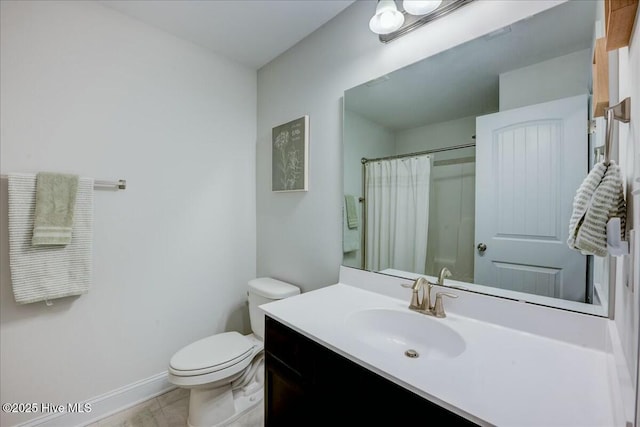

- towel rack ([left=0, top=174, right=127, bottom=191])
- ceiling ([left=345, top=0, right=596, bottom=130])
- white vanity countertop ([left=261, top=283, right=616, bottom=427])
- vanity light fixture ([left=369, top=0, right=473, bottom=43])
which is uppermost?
vanity light fixture ([left=369, top=0, right=473, bottom=43])

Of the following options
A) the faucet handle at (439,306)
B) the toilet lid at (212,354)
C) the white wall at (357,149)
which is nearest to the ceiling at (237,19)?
the white wall at (357,149)

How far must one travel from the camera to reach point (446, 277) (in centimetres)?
117

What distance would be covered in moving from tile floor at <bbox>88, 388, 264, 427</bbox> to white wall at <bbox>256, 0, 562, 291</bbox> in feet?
2.58

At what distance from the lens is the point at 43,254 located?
1.36m

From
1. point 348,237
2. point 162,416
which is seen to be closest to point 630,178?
point 348,237

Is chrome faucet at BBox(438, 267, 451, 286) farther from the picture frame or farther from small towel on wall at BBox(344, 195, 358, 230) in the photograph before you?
the picture frame

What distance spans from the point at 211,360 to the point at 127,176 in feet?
3.89

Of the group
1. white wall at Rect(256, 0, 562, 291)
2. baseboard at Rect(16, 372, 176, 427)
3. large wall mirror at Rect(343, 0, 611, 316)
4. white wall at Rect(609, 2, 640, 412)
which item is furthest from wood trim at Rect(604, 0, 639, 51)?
baseboard at Rect(16, 372, 176, 427)

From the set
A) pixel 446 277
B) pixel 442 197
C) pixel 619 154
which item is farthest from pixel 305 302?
pixel 619 154

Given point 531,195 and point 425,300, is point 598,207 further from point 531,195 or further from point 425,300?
point 425,300

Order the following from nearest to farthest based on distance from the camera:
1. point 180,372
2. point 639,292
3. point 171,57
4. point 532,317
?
point 639,292 → point 532,317 → point 180,372 → point 171,57

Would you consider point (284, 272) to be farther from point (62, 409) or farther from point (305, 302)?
point (62, 409)

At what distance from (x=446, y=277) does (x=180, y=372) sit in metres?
1.34

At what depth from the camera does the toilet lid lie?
1366 millimetres
